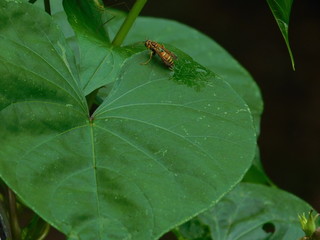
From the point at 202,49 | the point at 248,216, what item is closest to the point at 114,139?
the point at 248,216

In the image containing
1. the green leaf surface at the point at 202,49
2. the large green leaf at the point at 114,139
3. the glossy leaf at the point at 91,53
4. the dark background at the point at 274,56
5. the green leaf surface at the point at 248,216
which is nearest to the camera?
the large green leaf at the point at 114,139

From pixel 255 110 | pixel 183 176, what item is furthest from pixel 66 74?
pixel 255 110

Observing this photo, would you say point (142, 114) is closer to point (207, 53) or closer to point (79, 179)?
point (79, 179)

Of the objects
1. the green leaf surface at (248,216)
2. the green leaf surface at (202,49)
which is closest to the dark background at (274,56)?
the green leaf surface at (202,49)

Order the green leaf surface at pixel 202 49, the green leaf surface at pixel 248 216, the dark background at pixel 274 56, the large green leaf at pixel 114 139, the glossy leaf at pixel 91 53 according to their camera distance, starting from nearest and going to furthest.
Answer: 1. the large green leaf at pixel 114 139
2. the glossy leaf at pixel 91 53
3. the green leaf surface at pixel 248 216
4. the green leaf surface at pixel 202 49
5. the dark background at pixel 274 56

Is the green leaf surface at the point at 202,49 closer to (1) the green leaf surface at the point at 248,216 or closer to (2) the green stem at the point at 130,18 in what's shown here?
(1) the green leaf surface at the point at 248,216

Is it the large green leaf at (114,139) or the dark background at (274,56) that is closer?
the large green leaf at (114,139)
